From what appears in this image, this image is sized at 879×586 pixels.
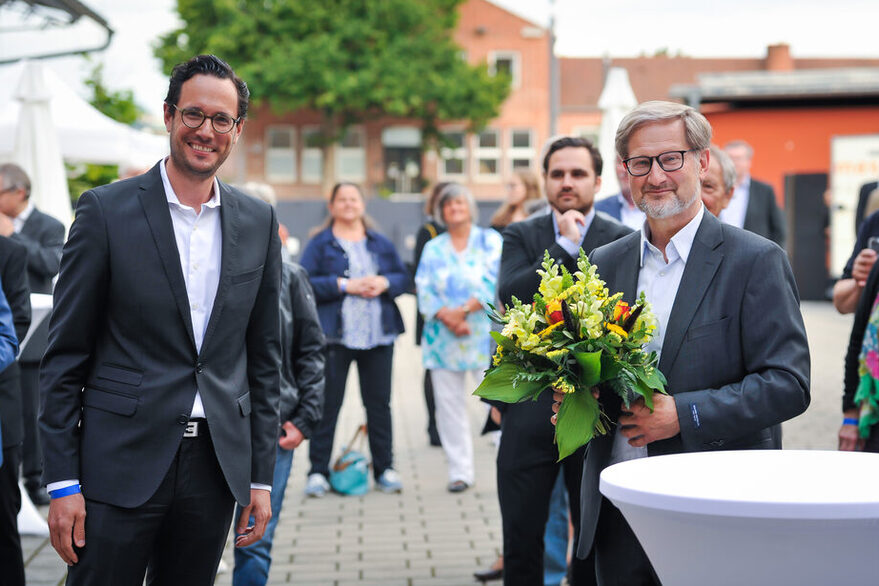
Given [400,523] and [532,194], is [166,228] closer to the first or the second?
[400,523]

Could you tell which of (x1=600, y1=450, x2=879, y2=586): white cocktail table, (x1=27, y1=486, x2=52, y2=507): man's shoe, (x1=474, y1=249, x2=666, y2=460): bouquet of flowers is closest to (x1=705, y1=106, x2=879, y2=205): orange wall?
(x1=27, y1=486, x2=52, y2=507): man's shoe

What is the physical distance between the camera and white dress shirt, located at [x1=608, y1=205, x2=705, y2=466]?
130 inches

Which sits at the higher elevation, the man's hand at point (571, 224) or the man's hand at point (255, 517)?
the man's hand at point (571, 224)

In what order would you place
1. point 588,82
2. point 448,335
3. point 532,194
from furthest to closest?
1. point 588,82
2. point 532,194
3. point 448,335

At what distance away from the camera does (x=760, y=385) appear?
10.0 ft

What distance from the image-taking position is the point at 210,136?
3.26 m

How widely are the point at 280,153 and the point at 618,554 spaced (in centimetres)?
5220

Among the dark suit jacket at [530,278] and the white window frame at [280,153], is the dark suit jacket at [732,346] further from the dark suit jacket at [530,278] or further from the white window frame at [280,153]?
the white window frame at [280,153]

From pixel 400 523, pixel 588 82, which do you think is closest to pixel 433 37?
pixel 588 82

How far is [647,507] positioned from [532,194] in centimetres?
758

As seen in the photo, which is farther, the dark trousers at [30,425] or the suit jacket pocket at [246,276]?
the dark trousers at [30,425]

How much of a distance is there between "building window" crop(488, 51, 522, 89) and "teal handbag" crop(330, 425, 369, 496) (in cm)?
4681

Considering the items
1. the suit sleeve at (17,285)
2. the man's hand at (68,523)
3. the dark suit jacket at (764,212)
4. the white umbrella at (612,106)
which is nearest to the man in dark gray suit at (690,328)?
the man's hand at (68,523)

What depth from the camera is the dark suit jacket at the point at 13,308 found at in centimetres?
497
